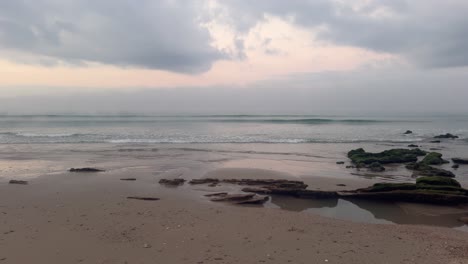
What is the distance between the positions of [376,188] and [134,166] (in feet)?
36.8

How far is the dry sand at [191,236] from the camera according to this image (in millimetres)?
6371

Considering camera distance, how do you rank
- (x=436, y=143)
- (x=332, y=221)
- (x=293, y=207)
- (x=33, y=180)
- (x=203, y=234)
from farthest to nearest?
(x=436, y=143), (x=33, y=180), (x=293, y=207), (x=332, y=221), (x=203, y=234)

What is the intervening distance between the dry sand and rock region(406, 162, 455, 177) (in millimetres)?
8576

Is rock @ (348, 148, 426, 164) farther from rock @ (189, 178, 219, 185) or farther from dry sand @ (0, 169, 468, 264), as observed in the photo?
dry sand @ (0, 169, 468, 264)

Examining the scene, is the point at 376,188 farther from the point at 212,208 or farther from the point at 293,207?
the point at 212,208

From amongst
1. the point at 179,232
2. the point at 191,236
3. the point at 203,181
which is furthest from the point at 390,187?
the point at 179,232

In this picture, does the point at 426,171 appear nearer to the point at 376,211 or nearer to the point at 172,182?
the point at 376,211

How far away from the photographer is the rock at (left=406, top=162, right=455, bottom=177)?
15.7 meters

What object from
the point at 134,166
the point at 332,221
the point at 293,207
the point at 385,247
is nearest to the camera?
the point at 385,247

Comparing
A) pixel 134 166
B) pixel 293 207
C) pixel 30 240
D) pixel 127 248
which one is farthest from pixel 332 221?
pixel 134 166

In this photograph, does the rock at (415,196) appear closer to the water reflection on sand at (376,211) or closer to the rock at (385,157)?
the water reflection on sand at (376,211)

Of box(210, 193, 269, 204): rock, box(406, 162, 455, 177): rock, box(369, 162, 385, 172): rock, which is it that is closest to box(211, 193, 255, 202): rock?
box(210, 193, 269, 204): rock

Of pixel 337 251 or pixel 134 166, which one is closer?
pixel 337 251

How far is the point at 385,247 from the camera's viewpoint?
689 cm
